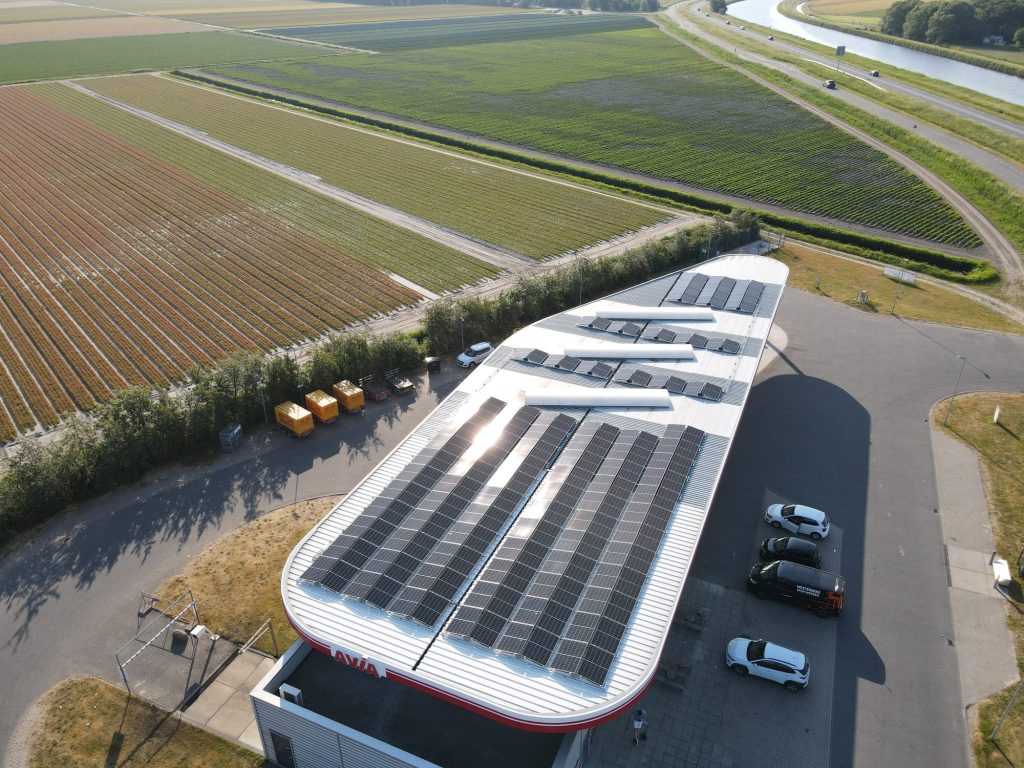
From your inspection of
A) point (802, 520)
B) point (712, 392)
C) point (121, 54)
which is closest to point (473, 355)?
point (712, 392)

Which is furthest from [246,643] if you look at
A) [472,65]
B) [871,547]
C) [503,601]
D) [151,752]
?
[472,65]

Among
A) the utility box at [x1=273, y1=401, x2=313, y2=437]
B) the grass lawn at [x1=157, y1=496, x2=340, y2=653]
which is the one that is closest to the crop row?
the utility box at [x1=273, y1=401, x2=313, y2=437]

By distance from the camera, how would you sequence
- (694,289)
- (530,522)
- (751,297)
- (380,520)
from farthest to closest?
(694,289)
(751,297)
(530,522)
(380,520)

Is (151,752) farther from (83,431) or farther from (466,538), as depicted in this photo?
(83,431)

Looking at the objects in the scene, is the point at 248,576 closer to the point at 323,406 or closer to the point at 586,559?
the point at 323,406

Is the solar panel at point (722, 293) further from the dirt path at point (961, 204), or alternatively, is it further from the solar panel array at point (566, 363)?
the dirt path at point (961, 204)

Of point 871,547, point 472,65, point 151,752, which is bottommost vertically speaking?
point 151,752
